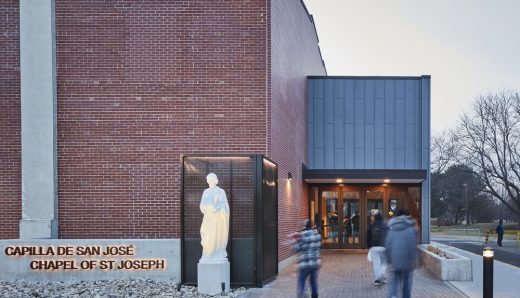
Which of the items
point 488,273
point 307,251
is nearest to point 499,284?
point 488,273

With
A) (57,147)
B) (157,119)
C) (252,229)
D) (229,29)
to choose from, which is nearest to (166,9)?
(229,29)

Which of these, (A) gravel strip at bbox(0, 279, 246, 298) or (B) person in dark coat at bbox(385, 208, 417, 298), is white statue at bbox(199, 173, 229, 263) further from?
(B) person in dark coat at bbox(385, 208, 417, 298)

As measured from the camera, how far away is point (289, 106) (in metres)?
17.8

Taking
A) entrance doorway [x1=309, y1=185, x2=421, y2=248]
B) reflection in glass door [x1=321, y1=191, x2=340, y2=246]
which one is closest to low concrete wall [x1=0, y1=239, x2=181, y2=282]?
entrance doorway [x1=309, y1=185, x2=421, y2=248]

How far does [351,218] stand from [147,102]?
12.8 meters

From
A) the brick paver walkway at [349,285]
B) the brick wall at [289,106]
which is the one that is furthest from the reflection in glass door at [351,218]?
the brick paver walkway at [349,285]

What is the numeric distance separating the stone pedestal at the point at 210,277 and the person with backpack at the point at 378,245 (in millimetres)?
3509

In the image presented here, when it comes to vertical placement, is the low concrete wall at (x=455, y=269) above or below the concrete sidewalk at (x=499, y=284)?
above

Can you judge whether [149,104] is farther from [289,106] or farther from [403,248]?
[403,248]

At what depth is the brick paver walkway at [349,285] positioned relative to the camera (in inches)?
471

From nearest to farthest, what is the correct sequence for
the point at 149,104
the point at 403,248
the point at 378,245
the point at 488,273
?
1. the point at 403,248
2. the point at 488,273
3. the point at 378,245
4. the point at 149,104

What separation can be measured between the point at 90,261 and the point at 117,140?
3.07m

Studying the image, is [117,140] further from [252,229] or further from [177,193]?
[252,229]

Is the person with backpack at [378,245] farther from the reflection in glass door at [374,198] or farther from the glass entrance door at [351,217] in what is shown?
the reflection in glass door at [374,198]
